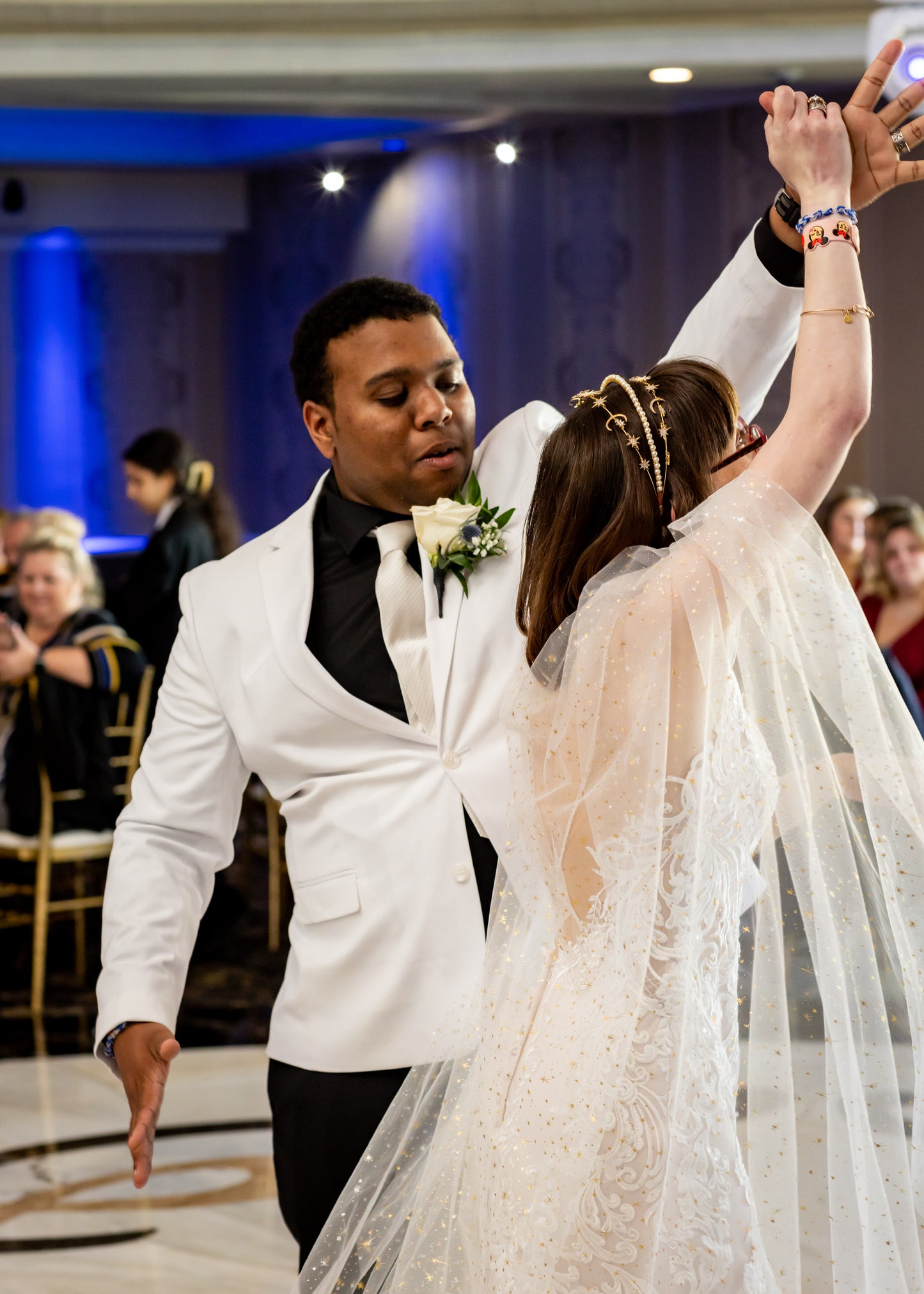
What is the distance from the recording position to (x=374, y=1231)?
164 cm

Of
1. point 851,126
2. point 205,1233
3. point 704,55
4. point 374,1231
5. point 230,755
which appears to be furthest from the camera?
point 704,55

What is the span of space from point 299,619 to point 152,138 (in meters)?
8.29

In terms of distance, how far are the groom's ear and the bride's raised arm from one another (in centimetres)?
78

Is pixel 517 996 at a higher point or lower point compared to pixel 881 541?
lower

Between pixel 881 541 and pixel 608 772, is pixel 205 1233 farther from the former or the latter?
pixel 881 541

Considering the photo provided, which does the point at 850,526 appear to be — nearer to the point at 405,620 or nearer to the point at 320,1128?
the point at 405,620

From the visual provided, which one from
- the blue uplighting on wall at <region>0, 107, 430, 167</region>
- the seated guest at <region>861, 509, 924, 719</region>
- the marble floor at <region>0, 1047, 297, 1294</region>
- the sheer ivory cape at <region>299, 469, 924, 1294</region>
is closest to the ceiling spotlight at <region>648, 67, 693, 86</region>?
the seated guest at <region>861, 509, 924, 719</region>

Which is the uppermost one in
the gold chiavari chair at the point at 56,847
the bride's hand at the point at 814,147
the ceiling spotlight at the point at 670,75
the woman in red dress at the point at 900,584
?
the ceiling spotlight at the point at 670,75

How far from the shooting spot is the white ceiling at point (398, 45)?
5715 millimetres

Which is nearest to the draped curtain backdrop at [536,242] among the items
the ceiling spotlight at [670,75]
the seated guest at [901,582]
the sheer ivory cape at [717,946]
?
the ceiling spotlight at [670,75]

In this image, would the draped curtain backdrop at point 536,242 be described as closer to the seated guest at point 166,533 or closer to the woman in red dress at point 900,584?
the woman in red dress at point 900,584

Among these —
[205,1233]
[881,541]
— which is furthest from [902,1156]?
[881,541]

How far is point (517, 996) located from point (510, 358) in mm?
6846

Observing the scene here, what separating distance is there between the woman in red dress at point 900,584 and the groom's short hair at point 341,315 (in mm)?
3693
